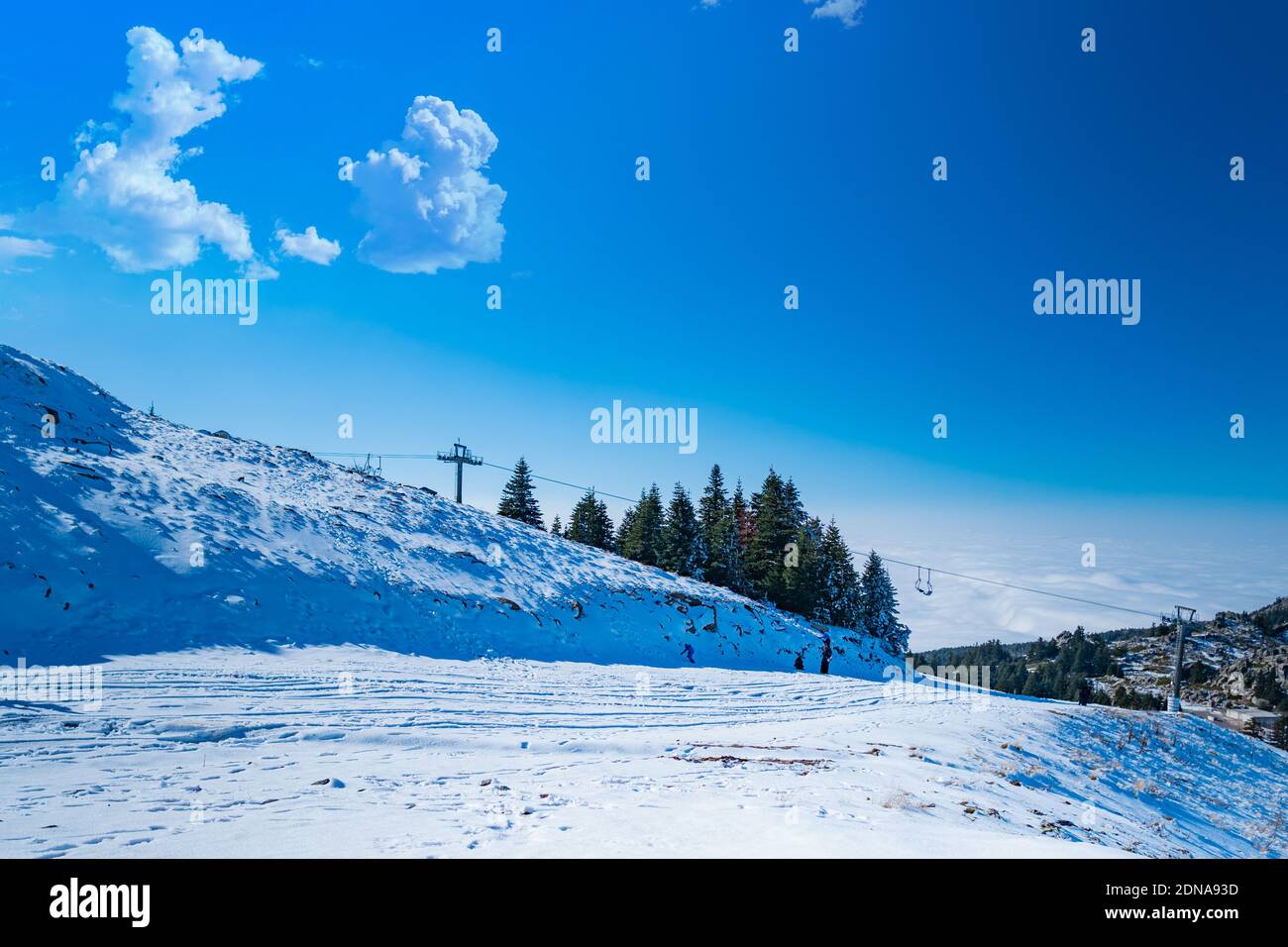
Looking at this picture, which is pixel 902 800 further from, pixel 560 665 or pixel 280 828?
pixel 560 665

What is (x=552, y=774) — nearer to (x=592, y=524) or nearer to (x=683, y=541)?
(x=683, y=541)

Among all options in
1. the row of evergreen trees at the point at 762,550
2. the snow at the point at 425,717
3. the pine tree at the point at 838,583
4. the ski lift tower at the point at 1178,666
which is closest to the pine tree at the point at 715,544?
the row of evergreen trees at the point at 762,550

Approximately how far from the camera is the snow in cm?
539

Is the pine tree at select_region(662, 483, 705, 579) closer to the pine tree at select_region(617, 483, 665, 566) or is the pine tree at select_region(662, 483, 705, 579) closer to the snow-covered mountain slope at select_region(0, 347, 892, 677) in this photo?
the pine tree at select_region(617, 483, 665, 566)

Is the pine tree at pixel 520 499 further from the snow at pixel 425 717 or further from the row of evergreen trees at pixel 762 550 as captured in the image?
the snow at pixel 425 717

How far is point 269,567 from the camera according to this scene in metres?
18.1

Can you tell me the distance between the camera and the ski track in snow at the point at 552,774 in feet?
16.2

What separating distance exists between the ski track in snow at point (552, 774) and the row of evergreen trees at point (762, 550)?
26.0 metres

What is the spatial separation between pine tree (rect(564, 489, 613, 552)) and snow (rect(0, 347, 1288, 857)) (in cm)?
2539

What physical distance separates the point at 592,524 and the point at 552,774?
4629 centimetres

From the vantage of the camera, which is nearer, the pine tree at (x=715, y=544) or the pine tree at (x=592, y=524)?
the pine tree at (x=715, y=544)
